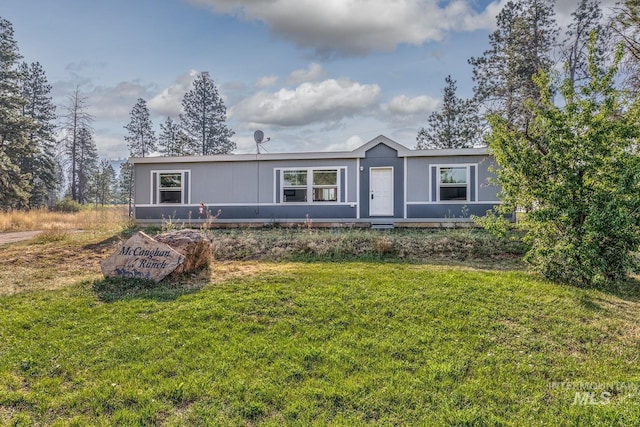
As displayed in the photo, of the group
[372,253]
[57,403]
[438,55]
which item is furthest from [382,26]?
[57,403]

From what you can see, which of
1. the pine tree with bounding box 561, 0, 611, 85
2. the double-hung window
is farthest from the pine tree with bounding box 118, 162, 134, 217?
the pine tree with bounding box 561, 0, 611, 85

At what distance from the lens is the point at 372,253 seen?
751 cm

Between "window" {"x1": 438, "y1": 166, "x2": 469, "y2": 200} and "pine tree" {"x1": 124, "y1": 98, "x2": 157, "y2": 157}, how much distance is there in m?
31.5

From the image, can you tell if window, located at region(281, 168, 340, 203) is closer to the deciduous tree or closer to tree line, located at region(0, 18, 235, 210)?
the deciduous tree

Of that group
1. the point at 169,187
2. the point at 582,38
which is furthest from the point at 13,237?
the point at 582,38

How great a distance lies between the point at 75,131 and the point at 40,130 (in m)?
3.31

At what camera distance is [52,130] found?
29125 millimetres

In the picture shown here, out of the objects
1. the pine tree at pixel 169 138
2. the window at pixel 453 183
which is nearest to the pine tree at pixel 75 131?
the pine tree at pixel 169 138

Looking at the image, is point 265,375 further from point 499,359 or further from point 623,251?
point 623,251

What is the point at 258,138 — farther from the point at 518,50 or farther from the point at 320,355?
the point at 518,50

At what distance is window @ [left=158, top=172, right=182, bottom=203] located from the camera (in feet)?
43.5

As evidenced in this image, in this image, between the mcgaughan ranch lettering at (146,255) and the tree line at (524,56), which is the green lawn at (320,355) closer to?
the mcgaughan ranch lettering at (146,255)

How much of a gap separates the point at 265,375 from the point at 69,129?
3171 centimetres

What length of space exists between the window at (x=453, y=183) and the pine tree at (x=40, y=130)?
2819 centimetres
